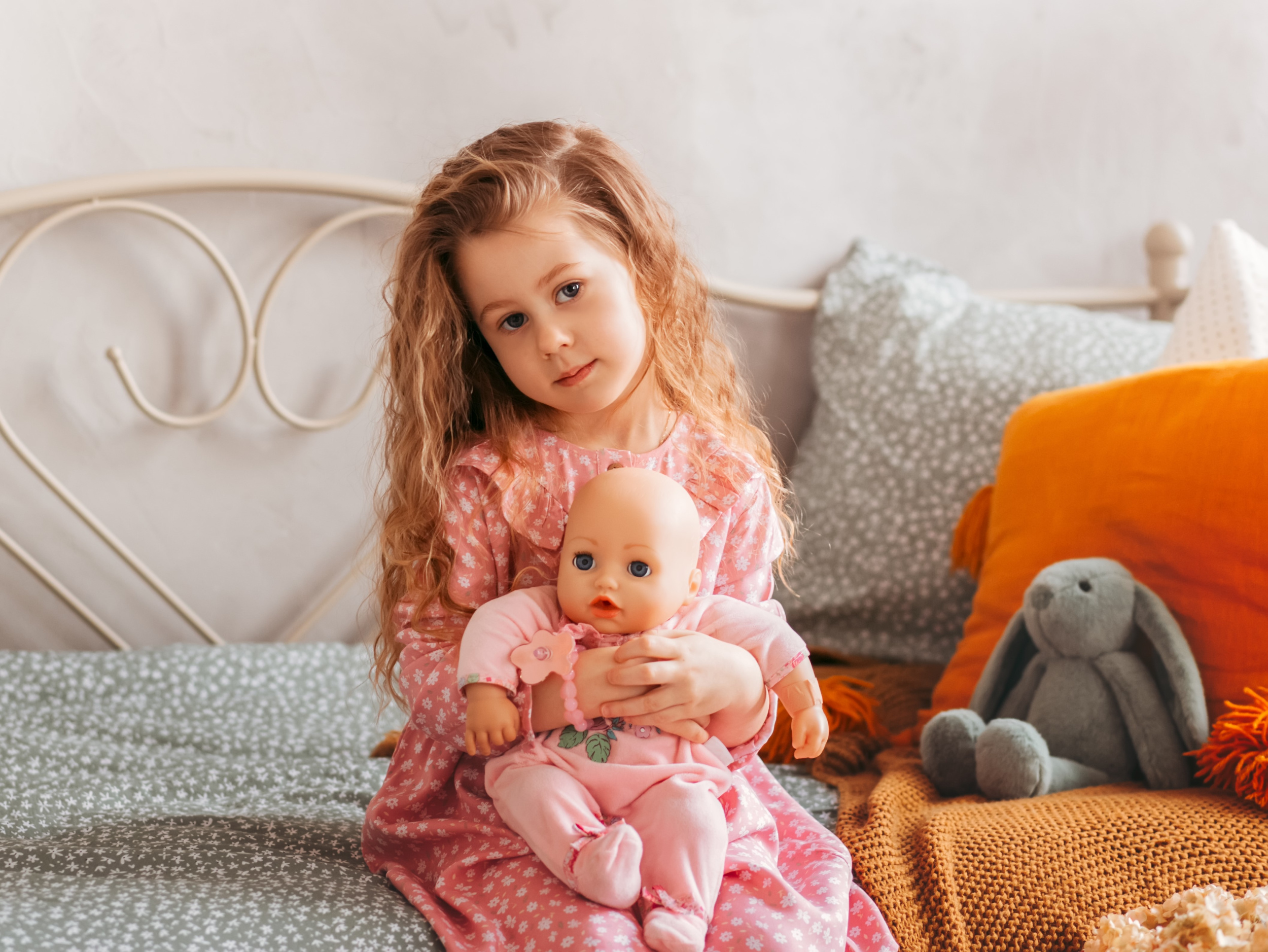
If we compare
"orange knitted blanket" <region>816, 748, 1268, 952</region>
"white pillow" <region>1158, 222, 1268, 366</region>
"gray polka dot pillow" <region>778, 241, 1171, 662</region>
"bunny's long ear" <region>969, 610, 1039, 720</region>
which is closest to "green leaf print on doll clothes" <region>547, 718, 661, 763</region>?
"orange knitted blanket" <region>816, 748, 1268, 952</region>

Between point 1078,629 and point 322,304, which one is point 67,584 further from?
point 1078,629

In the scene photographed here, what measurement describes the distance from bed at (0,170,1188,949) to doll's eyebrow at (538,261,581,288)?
18.8 inches

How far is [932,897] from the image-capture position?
2.83 feet

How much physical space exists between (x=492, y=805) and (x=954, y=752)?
0.47m

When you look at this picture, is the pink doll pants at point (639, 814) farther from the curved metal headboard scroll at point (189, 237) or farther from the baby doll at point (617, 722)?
the curved metal headboard scroll at point (189, 237)

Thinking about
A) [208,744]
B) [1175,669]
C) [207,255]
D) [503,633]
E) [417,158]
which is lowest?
[208,744]

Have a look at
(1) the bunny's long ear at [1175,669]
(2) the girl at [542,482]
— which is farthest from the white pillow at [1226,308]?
(2) the girl at [542,482]

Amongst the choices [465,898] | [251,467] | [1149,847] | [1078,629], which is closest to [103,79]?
[251,467]

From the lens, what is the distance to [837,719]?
4.23 feet

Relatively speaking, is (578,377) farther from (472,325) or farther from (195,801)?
(195,801)

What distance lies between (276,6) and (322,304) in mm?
409

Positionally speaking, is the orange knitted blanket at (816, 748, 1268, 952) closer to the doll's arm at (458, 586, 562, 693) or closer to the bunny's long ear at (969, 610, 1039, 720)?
the bunny's long ear at (969, 610, 1039, 720)

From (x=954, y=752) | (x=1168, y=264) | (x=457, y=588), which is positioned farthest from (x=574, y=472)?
(x=1168, y=264)

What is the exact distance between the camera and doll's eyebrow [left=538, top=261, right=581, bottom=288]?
0.85 m
